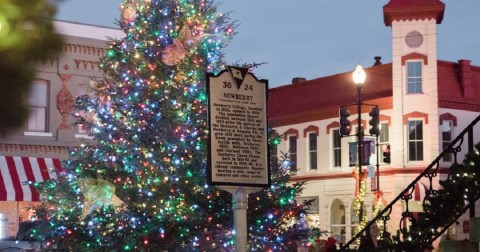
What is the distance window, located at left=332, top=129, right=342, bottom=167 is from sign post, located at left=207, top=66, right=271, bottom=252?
35.7m

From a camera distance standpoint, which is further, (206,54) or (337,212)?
(337,212)

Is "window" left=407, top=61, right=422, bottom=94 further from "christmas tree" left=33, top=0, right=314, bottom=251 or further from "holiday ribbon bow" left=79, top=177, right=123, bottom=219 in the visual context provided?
"holiday ribbon bow" left=79, top=177, right=123, bottom=219

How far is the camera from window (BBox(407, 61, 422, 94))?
136ft

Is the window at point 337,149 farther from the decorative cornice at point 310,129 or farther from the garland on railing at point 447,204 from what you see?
the garland on railing at point 447,204

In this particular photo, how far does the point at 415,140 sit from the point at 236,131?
33.8m

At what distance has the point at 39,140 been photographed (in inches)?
1059

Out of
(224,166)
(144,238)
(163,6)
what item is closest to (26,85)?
(224,166)

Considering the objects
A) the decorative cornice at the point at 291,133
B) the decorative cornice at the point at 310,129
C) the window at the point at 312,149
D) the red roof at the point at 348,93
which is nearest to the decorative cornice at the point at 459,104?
the red roof at the point at 348,93

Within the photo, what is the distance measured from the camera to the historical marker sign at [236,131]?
8625mm

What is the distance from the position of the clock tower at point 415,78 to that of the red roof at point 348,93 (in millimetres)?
990

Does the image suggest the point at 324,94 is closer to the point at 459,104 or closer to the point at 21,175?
the point at 459,104

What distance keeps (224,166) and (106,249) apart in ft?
15.4

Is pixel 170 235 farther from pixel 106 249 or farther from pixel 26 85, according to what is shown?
pixel 26 85

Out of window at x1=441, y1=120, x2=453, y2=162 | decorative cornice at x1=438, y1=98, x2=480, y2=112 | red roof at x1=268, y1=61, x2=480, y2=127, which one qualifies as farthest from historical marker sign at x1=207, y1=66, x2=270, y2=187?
window at x1=441, y1=120, x2=453, y2=162
